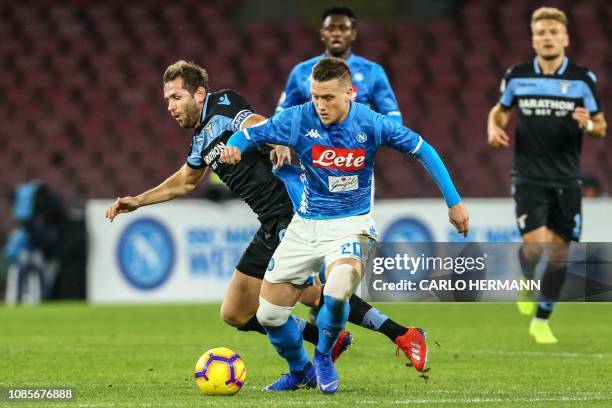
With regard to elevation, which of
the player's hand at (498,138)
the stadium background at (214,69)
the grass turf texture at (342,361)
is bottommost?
the grass turf texture at (342,361)

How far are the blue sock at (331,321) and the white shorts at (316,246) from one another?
0.21 meters

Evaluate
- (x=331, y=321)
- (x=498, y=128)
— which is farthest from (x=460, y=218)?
(x=498, y=128)

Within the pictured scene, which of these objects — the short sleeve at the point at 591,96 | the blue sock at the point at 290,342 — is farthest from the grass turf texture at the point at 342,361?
the short sleeve at the point at 591,96

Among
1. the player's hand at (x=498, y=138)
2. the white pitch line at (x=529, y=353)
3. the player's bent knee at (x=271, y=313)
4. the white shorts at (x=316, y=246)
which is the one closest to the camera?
the white shorts at (x=316, y=246)

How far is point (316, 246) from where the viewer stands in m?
5.78

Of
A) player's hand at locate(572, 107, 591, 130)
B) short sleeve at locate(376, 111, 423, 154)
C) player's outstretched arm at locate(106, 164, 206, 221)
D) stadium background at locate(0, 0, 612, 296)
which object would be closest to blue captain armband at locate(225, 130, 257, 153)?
short sleeve at locate(376, 111, 423, 154)

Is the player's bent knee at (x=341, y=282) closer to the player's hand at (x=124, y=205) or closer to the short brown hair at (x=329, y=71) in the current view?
the short brown hair at (x=329, y=71)

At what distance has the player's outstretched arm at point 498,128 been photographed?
8305mm

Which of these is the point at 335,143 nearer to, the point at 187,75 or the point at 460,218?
the point at 460,218

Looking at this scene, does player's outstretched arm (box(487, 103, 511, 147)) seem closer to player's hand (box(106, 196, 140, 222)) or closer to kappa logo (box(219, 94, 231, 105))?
kappa logo (box(219, 94, 231, 105))

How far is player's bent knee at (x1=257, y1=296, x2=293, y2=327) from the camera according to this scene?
19.2ft

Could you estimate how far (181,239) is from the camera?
43.6 ft

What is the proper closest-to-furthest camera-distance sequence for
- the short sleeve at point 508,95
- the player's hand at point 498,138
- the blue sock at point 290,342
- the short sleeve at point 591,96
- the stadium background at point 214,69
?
1. the blue sock at point 290,342
2. the player's hand at point 498,138
3. the short sleeve at point 591,96
4. the short sleeve at point 508,95
5. the stadium background at point 214,69

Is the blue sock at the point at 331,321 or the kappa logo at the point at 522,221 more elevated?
the kappa logo at the point at 522,221
